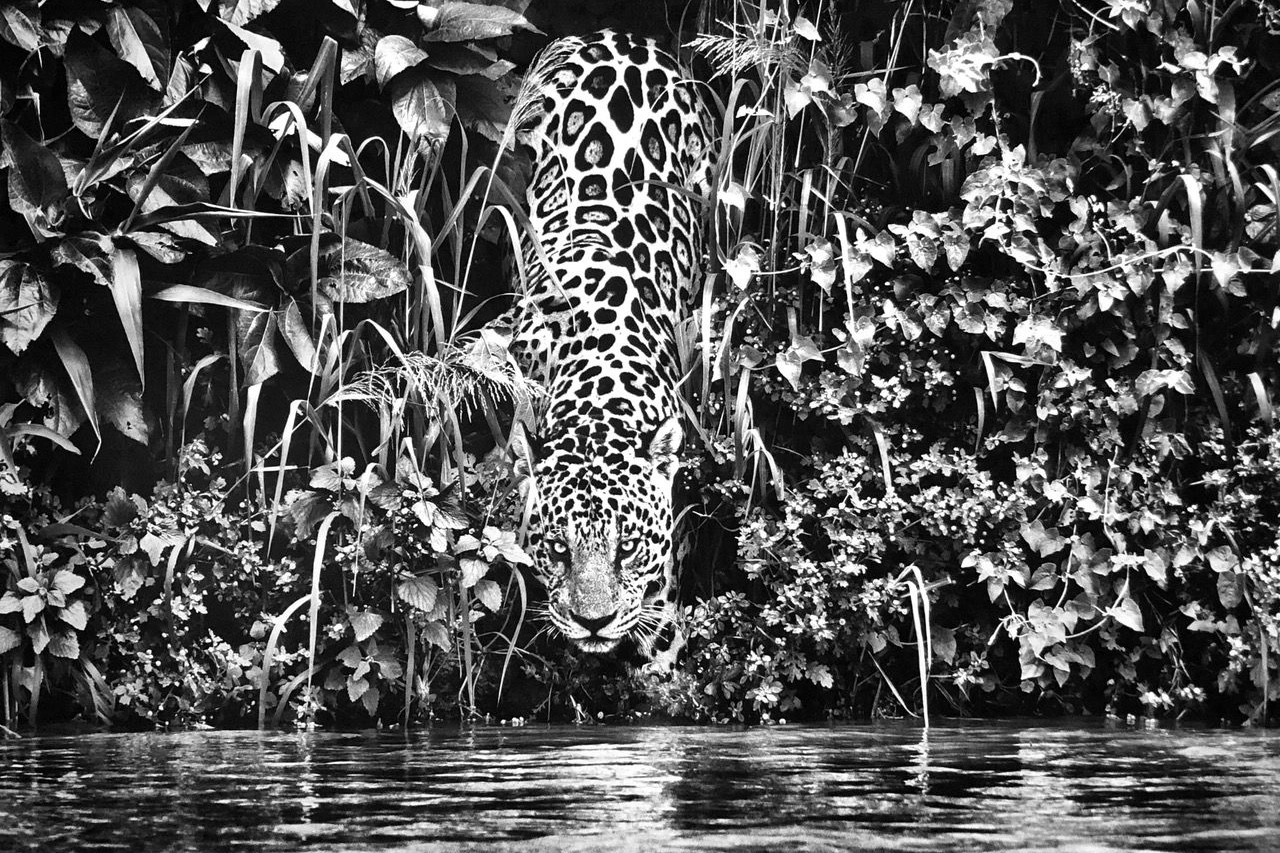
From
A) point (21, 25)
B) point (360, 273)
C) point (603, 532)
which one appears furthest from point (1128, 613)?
point (21, 25)

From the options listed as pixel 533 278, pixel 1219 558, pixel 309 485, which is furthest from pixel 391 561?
pixel 1219 558

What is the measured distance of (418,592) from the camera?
3.43 m

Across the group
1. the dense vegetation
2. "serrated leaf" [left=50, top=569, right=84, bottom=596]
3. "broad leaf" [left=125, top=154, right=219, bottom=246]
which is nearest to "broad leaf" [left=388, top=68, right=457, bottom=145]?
the dense vegetation

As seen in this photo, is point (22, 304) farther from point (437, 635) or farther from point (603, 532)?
point (603, 532)

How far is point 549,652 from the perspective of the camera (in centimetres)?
384

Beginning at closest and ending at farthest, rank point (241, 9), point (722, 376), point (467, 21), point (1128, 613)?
point (241, 9), point (1128, 613), point (467, 21), point (722, 376)

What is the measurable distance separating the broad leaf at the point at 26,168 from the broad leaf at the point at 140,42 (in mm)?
326

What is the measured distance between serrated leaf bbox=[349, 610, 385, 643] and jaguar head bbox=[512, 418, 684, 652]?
51 centimetres

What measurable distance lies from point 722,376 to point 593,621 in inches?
31.8

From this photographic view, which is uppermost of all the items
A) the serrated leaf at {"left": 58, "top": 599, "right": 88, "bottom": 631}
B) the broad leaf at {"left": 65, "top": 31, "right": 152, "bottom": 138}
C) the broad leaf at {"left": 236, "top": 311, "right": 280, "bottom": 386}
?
the broad leaf at {"left": 65, "top": 31, "right": 152, "bottom": 138}

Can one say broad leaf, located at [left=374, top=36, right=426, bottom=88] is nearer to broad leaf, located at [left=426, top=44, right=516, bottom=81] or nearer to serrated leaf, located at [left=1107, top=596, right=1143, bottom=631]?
broad leaf, located at [left=426, top=44, right=516, bottom=81]

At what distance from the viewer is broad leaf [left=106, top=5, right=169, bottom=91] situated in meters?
3.42

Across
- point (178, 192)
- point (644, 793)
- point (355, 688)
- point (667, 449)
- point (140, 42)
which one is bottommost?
point (644, 793)

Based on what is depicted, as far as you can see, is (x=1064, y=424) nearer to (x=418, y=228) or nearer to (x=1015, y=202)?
(x=1015, y=202)
